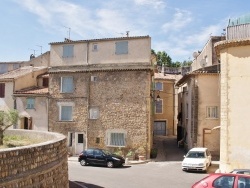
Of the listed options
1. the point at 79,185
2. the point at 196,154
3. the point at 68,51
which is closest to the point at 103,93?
the point at 68,51

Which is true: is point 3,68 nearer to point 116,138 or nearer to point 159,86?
point 159,86

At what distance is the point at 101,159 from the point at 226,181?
1521 centimetres

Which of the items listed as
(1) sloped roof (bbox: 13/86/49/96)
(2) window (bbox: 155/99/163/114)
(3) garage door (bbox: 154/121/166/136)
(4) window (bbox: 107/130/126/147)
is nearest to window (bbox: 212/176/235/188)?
(4) window (bbox: 107/130/126/147)

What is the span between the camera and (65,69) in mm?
31328

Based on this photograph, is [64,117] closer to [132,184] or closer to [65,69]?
[65,69]

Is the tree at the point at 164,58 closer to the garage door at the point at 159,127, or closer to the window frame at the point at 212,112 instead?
the garage door at the point at 159,127

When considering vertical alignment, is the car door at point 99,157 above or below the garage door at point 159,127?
below

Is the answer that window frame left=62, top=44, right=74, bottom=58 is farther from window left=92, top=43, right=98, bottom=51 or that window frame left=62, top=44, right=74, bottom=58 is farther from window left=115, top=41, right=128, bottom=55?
window left=115, top=41, right=128, bottom=55

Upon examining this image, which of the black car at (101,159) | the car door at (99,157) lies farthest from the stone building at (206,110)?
the car door at (99,157)

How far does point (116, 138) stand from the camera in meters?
29.4

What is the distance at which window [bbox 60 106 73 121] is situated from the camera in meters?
31.0

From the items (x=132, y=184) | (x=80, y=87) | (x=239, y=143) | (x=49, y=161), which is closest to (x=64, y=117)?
(x=80, y=87)

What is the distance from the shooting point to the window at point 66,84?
31.1 m

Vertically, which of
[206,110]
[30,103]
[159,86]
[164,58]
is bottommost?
[206,110]
